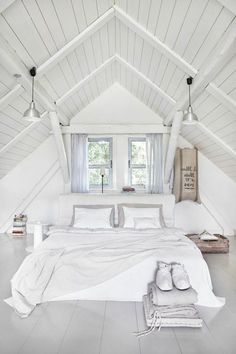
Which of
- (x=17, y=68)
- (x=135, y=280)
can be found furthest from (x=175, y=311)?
(x=17, y=68)

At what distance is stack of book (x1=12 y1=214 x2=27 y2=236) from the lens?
5457 millimetres

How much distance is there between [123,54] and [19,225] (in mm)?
3726

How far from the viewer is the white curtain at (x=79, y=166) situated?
17.9 ft

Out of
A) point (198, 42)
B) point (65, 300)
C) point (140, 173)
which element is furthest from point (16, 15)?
point (140, 173)

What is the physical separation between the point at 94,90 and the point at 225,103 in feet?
8.67

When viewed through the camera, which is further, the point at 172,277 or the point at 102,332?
the point at 172,277

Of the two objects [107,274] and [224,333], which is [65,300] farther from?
[224,333]

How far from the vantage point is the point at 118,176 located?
18.5 ft

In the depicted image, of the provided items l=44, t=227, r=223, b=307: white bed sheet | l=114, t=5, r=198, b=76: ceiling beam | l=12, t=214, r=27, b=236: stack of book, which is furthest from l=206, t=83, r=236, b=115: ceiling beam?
l=12, t=214, r=27, b=236: stack of book

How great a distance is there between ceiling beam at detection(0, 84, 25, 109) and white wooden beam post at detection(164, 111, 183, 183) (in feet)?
7.45

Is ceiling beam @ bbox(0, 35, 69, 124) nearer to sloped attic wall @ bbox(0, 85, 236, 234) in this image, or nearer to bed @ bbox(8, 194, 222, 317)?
bed @ bbox(8, 194, 222, 317)

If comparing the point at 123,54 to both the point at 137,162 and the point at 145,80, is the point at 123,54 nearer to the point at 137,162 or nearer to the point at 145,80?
the point at 145,80

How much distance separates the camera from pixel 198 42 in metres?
2.77

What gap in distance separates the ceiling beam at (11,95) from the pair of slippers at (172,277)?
2.60 metres
